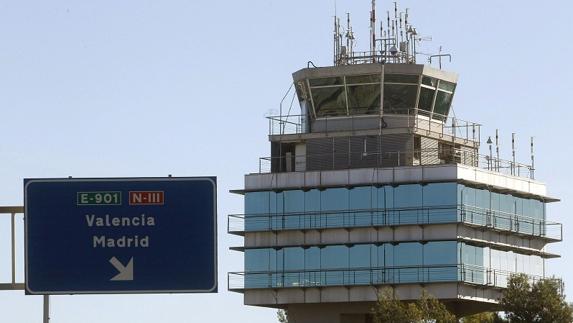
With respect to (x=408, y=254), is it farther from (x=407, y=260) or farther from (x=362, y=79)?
(x=362, y=79)

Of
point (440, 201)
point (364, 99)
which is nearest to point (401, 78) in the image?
point (364, 99)

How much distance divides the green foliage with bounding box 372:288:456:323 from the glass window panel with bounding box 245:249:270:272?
42.2 ft

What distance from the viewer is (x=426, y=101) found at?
148 m

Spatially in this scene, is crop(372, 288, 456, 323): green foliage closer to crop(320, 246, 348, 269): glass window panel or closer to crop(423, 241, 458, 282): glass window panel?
crop(423, 241, 458, 282): glass window panel

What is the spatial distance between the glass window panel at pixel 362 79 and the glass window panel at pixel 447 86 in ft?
15.1

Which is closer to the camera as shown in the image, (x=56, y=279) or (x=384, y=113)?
(x=56, y=279)

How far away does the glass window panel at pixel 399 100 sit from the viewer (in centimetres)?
14762

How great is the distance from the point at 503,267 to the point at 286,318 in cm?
1519

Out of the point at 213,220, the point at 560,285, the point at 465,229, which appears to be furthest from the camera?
the point at 465,229

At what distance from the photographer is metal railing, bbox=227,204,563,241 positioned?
144625 millimetres

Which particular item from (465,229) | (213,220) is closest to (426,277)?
(465,229)

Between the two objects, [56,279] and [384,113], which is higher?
[384,113]

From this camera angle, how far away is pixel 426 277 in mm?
144500

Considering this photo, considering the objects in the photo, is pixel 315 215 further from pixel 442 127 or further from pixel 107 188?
pixel 107 188
